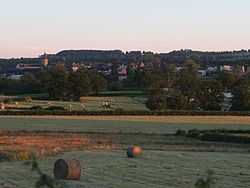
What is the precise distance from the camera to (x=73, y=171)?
662 inches

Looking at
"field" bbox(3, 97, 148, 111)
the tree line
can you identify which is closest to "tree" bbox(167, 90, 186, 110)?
the tree line

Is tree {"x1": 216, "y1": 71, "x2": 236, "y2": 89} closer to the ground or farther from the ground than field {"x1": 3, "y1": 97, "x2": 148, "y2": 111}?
farther from the ground

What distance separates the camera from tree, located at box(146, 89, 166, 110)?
94.8 meters

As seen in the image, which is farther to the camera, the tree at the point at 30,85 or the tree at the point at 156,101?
the tree at the point at 30,85

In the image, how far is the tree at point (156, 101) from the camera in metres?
94.8

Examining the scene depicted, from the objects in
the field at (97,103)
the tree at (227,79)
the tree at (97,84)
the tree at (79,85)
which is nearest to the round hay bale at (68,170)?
the field at (97,103)

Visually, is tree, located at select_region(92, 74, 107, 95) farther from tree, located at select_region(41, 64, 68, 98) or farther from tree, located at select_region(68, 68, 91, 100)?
tree, located at select_region(41, 64, 68, 98)

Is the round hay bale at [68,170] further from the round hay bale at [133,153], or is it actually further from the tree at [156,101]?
the tree at [156,101]

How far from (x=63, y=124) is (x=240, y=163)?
38646 millimetres

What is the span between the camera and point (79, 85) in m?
108

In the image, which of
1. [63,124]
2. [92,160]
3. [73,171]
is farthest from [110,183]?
[63,124]

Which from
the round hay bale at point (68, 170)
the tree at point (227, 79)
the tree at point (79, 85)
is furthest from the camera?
the tree at point (227, 79)

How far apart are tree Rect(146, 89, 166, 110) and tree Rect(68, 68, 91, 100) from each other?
1659cm

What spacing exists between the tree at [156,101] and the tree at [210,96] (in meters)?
8.23
